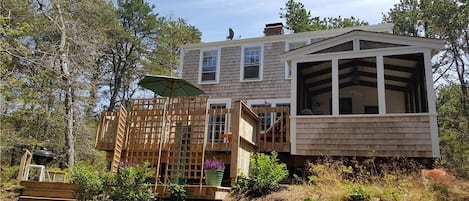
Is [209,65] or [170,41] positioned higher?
[170,41]

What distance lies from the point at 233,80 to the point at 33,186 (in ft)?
24.5

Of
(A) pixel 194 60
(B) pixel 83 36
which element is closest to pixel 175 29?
(B) pixel 83 36

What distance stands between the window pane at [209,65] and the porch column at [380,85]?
21.4 feet

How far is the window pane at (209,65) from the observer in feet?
44.2

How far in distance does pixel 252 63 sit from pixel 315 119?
5.15 m

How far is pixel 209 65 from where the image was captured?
13594mm

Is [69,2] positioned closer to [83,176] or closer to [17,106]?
[17,106]

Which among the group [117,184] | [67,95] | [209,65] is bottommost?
[117,184]

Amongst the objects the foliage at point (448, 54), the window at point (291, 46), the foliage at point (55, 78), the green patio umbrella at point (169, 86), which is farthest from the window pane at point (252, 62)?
the foliage at point (448, 54)

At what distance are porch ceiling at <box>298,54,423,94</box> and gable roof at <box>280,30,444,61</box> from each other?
30cm

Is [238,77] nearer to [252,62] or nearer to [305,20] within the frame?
[252,62]

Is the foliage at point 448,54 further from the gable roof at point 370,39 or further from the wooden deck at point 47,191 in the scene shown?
the wooden deck at point 47,191

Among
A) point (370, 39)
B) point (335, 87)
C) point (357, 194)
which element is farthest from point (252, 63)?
point (357, 194)

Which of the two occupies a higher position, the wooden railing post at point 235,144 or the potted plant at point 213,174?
the wooden railing post at point 235,144
